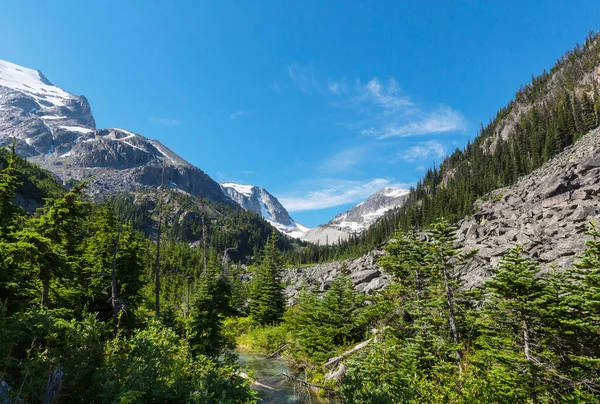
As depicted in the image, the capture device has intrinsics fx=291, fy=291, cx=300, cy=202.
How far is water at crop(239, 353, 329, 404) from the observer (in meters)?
16.9

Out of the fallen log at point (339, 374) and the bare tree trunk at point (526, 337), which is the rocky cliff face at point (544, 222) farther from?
the fallen log at point (339, 374)

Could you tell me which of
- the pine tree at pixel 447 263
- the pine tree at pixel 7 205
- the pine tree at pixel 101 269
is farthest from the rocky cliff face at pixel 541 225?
the pine tree at pixel 7 205

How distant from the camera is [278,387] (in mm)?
19562

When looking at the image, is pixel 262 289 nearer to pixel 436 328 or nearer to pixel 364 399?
pixel 436 328

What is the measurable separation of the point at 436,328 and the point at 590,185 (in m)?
33.4

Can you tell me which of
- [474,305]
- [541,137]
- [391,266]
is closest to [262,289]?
[391,266]

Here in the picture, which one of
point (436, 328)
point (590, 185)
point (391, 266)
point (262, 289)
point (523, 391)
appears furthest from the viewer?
point (262, 289)

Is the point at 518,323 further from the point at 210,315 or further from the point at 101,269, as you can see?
the point at 101,269

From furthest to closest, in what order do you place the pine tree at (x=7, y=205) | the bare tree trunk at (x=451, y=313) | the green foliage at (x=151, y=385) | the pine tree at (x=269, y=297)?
1. the pine tree at (x=269, y=297)
2. the pine tree at (x=7, y=205)
3. the bare tree trunk at (x=451, y=313)
4. the green foliage at (x=151, y=385)

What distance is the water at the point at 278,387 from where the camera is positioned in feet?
55.5

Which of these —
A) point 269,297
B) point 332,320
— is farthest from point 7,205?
point 269,297

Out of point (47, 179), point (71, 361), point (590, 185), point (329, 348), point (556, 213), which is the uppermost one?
point (47, 179)

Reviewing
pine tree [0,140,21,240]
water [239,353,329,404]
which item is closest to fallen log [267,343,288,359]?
water [239,353,329,404]

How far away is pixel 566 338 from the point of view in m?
9.66
